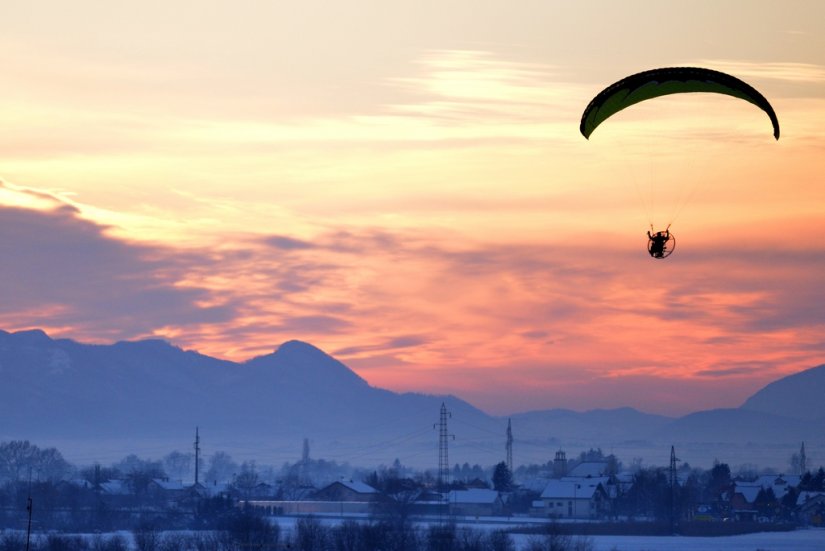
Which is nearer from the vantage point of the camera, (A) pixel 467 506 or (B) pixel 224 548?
(B) pixel 224 548

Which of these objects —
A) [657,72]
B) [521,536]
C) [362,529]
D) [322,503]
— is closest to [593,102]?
[657,72]

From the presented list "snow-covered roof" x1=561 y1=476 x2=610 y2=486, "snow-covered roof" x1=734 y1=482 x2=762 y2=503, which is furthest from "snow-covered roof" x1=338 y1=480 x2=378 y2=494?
"snow-covered roof" x1=734 y1=482 x2=762 y2=503

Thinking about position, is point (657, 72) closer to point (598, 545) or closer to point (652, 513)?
point (598, 545)

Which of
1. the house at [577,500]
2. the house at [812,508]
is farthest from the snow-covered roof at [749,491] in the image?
the house at [577,500]

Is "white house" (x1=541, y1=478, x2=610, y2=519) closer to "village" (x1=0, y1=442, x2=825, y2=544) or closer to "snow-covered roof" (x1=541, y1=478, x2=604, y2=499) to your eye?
"snow-covered roof" (x1=541, y1=478, x2=604, y2=499)

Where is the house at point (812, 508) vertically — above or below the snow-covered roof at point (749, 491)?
below

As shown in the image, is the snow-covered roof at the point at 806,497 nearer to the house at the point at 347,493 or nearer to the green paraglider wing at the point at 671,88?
the house at the point at 347,493
